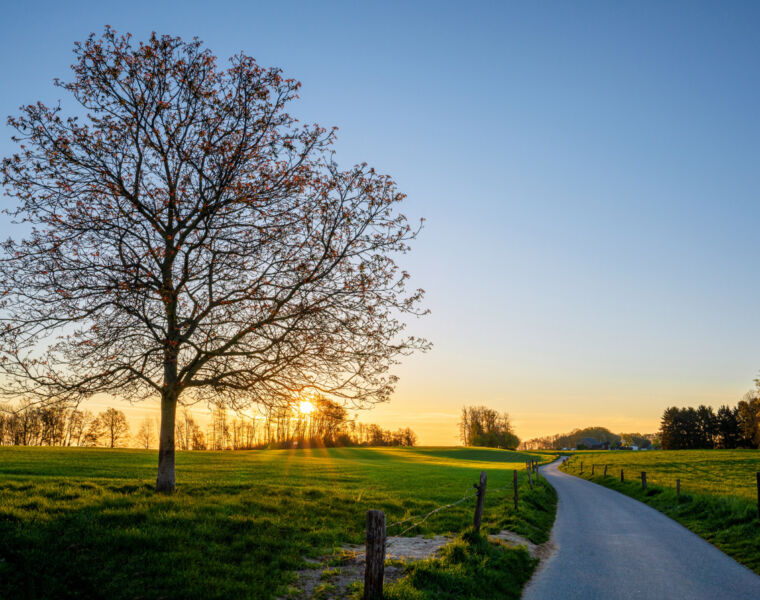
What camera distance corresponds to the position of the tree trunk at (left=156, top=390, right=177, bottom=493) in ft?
48.5

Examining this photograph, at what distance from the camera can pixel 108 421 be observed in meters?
90.2

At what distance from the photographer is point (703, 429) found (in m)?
123

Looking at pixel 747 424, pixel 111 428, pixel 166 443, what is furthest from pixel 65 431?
pixel 747 424

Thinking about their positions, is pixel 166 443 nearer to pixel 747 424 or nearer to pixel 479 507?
pixel 479 507

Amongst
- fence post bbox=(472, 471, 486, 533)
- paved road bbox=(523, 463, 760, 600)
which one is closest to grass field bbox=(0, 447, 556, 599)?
fence post bbox=(472, 471, 486, 533)

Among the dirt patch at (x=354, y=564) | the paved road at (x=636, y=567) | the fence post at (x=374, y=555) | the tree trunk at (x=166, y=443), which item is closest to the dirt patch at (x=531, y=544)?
the dirt patch at (x=354, y=564)

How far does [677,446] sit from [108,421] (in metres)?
135

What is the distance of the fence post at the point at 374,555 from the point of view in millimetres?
7469

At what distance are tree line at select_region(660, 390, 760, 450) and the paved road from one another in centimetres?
12198

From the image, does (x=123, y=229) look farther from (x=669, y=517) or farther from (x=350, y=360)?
(x=669, y=517)

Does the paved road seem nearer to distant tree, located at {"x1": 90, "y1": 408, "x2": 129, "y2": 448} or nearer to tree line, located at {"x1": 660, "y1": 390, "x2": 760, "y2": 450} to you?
distant tree, located at {"x1": 90, "y1": 408, "x2": 129, "y2": 448}

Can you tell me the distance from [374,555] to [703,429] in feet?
478

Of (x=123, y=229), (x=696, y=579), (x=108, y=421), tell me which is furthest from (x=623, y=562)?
(x=108, y=421)

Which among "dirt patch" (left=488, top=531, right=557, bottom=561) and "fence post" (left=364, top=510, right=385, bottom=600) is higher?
"fence post" (left=364, top=510, right=385, bottom=600)
